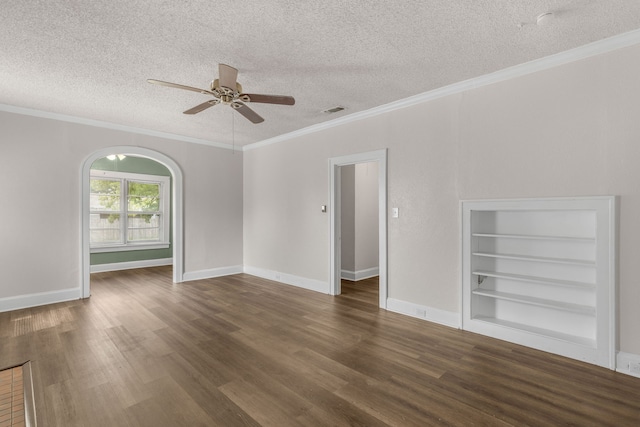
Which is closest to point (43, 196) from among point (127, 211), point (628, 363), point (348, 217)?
point (127, 211)

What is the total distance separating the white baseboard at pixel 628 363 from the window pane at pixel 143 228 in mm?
8850

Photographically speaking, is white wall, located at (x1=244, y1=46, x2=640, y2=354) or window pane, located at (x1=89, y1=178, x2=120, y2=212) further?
window pane, located at (x1=89, y1=178, x2=120, y2=212)

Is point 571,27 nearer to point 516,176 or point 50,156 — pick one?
point 516,176

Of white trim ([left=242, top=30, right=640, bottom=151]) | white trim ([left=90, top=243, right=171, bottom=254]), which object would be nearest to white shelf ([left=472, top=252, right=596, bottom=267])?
white trim ([left=242, top=30, right=640, bottom=151])

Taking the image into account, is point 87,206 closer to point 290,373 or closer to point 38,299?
Answer: point 38,299

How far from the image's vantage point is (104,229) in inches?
289

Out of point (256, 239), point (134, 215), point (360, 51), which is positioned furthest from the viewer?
point (134, 215)

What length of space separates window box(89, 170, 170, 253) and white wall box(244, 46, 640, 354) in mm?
4729

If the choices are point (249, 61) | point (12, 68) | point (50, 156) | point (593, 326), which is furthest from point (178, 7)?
point (593, 326)

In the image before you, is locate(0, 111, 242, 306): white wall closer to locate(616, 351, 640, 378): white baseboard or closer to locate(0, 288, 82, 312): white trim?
locate(0, 288, 82, 312): white trim

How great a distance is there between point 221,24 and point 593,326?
4126 mm

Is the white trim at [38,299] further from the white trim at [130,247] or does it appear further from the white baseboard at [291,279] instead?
the white baseboard at [291,279]

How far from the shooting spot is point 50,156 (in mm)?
4555

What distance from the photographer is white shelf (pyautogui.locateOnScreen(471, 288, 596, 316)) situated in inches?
108
